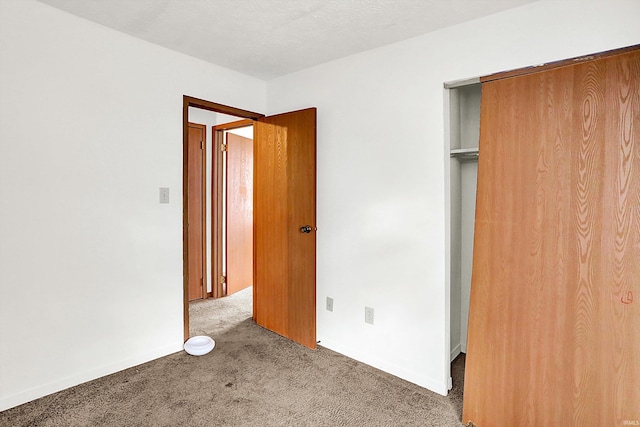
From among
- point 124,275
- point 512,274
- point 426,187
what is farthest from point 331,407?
point 124,275

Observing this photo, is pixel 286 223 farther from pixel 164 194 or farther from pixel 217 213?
pixel 217 213

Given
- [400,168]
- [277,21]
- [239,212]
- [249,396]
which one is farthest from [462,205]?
[239,212]

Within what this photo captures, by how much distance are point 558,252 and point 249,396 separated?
6.50 feet

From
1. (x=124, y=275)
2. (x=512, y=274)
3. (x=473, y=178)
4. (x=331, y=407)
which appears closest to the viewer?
(x=512, y=274)

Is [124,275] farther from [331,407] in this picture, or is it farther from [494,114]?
[494,114]

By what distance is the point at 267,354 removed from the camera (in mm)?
2873

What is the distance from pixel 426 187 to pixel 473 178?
2.29 ft

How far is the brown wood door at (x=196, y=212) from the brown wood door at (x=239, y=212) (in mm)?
308

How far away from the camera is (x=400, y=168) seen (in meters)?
2.54

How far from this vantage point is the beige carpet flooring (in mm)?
2041

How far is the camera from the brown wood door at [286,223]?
300 centimetres

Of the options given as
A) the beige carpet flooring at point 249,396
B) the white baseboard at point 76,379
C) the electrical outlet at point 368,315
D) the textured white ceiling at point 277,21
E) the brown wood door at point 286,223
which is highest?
the textured white ceiling at point 277,21

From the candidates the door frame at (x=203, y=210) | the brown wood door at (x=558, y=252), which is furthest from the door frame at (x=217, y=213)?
the brown wood door at (x=558, y=252)

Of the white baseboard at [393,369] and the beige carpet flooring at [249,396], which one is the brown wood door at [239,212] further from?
the white baseboard at [393,369]
